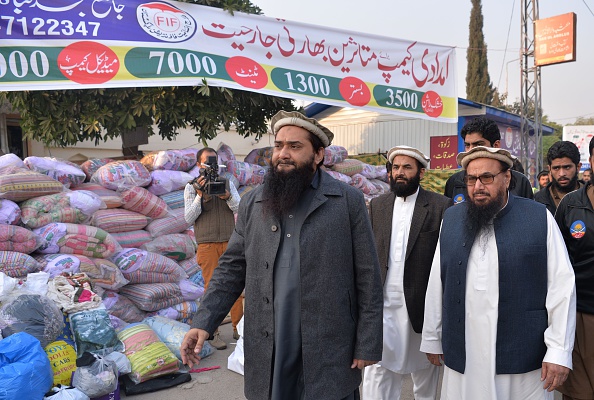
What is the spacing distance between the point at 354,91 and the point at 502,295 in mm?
5166

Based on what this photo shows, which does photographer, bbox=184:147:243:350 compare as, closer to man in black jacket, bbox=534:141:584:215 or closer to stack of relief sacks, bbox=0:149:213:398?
stack of relief sacks, bbox=0:149:213:398

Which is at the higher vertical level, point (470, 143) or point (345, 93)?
point (345, 93)

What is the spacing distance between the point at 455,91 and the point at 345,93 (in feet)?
7.86

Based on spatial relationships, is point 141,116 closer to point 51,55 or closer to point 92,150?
point 51,55

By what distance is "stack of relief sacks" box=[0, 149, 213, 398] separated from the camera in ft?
11.7

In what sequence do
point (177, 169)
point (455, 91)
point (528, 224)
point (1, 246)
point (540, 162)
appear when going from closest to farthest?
point (528, 224), point (1, 246), point (177, 169), point (455, 91), point (540, 162)

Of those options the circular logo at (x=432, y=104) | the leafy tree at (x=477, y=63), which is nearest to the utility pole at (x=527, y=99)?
the circular logo at (x=432, y=104)

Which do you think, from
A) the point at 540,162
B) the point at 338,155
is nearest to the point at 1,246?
the point at 338,155

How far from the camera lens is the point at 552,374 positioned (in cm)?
218

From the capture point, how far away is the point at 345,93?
22.7 ft

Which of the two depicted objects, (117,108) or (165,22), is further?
(117,108)

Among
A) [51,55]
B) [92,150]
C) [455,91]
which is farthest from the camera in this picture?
[92,150]

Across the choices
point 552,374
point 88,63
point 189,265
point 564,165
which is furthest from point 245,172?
point 552,374

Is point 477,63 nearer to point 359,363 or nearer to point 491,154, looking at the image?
point 491,154
